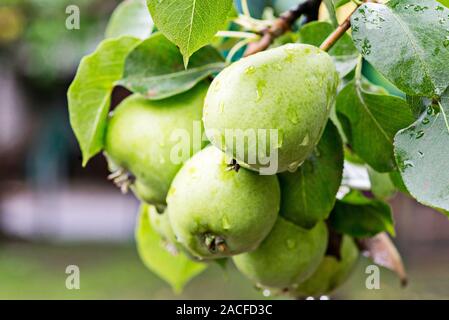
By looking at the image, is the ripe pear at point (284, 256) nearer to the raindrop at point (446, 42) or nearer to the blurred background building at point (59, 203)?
the raindrop at point (446, 42)

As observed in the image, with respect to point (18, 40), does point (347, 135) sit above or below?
above

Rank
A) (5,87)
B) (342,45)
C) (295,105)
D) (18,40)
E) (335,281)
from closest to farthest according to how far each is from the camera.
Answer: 1. (295,105)
2. (342,45)
3. (335,281)
4. (18,40)
5. (5,87)

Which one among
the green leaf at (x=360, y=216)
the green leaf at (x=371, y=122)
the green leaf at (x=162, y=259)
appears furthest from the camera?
the green leaf at (x=162, y=259)

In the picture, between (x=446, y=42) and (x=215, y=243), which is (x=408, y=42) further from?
(x=215, y=243)

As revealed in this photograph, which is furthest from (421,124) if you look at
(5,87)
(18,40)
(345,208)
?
(5,87)

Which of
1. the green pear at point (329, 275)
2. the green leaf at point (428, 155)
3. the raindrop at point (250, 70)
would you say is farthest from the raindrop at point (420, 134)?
the green pear at point (329, 275)
